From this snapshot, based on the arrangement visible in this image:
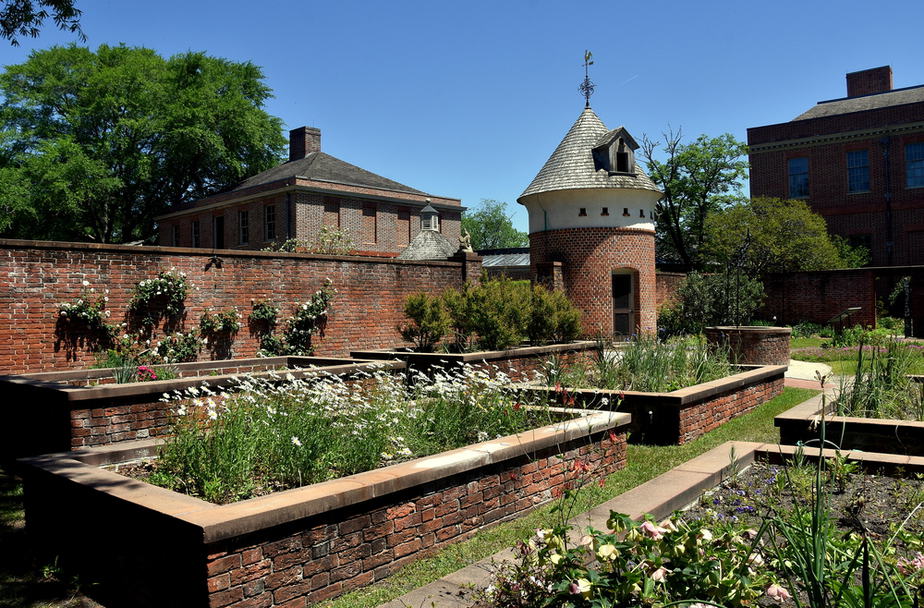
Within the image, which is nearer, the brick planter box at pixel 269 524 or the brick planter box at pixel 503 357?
the brick planter box at pixel 269 524

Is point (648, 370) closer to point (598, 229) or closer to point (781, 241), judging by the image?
point (598, 229)

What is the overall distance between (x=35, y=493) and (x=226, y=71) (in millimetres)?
43051

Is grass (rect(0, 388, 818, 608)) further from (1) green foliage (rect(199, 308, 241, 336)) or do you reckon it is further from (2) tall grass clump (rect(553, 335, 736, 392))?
(1) green foliage (rect(199, 308, 241, 336))

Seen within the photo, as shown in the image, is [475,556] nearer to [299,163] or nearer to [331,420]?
[331,420]

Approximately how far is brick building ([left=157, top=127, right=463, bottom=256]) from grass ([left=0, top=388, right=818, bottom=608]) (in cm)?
2633

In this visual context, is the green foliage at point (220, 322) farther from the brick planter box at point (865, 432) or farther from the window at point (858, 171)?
the window at point (858, 171)

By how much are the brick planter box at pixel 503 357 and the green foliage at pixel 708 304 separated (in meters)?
10.8

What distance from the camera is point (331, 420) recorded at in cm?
549

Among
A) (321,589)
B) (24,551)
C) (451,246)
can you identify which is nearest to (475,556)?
(321,589)

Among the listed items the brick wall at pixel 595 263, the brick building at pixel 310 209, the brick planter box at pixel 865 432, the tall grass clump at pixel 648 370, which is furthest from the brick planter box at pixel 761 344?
the brick building at pixel 310 209

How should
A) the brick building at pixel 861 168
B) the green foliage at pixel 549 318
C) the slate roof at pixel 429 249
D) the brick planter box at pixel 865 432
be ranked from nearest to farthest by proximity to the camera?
the brick planter box at pixel 865 432
the green foliage at pixel 549 318
the slate roof at pixel 429 249
the brick building at pixel 861 168

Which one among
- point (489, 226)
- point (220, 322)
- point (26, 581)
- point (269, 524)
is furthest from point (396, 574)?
point (489, 226)

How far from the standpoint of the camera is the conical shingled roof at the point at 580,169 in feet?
66.1

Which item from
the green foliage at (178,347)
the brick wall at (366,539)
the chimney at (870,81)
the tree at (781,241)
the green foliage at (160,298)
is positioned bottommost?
the brick wall at (366,539)
